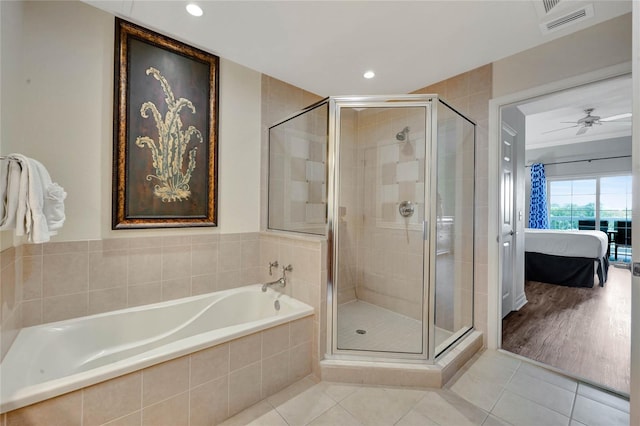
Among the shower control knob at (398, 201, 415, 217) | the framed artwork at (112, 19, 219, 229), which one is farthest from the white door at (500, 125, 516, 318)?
the framed artwork at (112, 19, 219, 229)

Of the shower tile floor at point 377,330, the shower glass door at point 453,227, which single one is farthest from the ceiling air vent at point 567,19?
the shower tile floor at point 377,330

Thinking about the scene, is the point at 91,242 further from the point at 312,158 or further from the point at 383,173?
the point at 383,173

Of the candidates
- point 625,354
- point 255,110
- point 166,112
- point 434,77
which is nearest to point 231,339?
point 166,112

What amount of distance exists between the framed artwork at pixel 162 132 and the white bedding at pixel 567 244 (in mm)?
4727

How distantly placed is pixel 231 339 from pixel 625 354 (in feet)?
9.78

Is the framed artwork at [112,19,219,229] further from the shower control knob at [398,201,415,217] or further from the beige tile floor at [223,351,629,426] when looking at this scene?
the shower control knob at [398,201,415,217]

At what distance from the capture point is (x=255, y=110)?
2539mm

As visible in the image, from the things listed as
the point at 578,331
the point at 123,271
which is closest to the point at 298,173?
the point at 123,271

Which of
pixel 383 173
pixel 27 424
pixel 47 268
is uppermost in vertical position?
pixel 383 173

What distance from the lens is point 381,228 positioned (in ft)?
8.29

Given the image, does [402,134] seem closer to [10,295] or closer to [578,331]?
[578,331]

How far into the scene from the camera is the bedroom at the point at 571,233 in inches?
88.7

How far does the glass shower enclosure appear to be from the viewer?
199 cm

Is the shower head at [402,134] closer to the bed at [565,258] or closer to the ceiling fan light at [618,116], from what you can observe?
the bed at [565,258]
